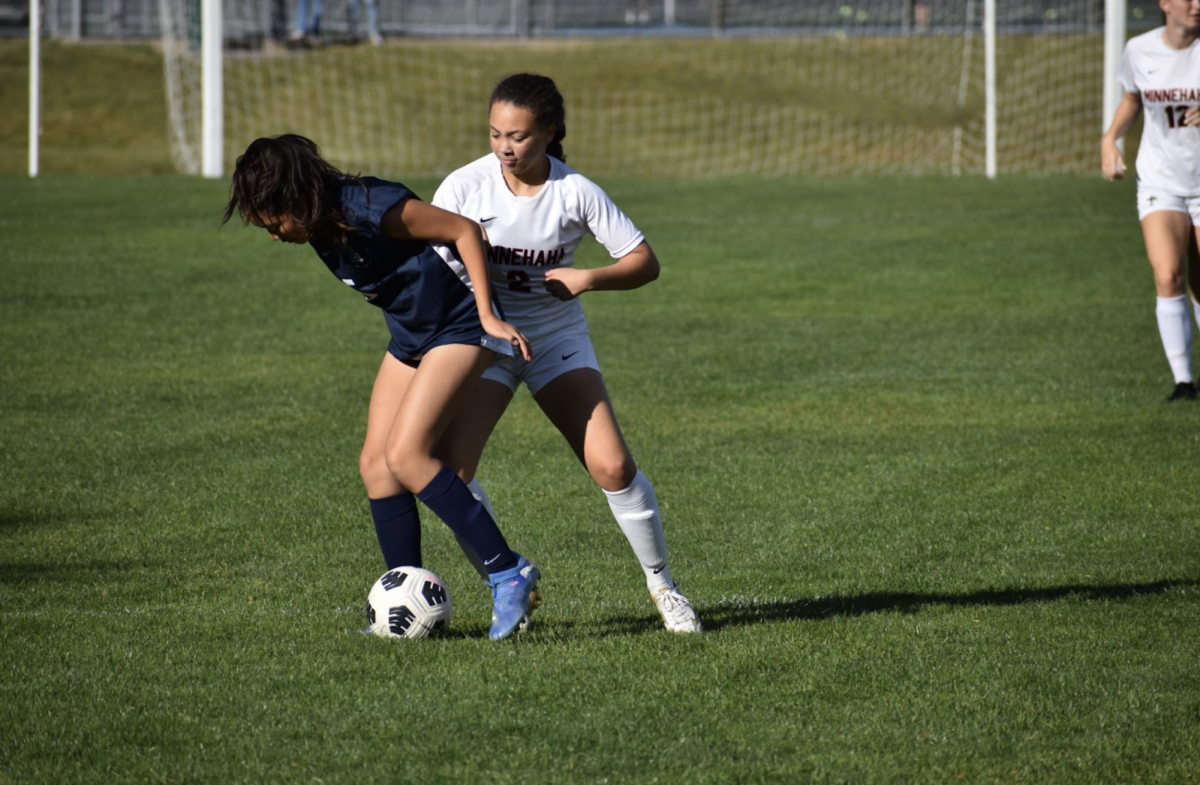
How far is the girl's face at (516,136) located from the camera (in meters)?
4.70

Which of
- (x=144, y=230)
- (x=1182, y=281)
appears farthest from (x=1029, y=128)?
(x=1182, y=281)

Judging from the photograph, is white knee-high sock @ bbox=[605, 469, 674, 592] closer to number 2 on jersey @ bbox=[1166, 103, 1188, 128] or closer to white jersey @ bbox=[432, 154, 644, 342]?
white jersey @ bbox=[432, 154, 644, 342]

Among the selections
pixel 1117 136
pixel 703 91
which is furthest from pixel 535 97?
pixel 703 91

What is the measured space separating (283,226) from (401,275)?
0.41 m

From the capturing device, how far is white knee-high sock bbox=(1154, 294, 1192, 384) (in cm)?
960

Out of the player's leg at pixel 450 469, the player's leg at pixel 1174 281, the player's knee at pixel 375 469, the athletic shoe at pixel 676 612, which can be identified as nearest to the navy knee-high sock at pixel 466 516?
the player's leg at pixel 450 469

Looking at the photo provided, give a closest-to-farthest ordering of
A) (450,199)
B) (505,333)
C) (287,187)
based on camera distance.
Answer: (287,187), (505,333), (450,199)

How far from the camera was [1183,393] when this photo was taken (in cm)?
963

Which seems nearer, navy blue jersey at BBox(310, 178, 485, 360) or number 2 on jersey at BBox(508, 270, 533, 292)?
navy blue jersey at BBox(310, 178, 485, 360)

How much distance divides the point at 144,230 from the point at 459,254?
44.5 ft

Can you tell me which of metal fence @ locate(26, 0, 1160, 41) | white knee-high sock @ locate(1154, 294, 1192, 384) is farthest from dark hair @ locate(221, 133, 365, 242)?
metal fence @ locate(26, 0, 1160, 41)

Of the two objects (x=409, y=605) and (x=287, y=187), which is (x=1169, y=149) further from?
(x=287, y=187)

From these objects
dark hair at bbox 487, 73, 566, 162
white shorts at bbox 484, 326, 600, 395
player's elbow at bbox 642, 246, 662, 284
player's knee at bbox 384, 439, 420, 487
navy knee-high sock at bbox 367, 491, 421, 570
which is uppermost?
dark hair at bbox 487, 73, 566, 162

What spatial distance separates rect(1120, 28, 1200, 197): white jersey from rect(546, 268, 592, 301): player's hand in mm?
Result: 5844
